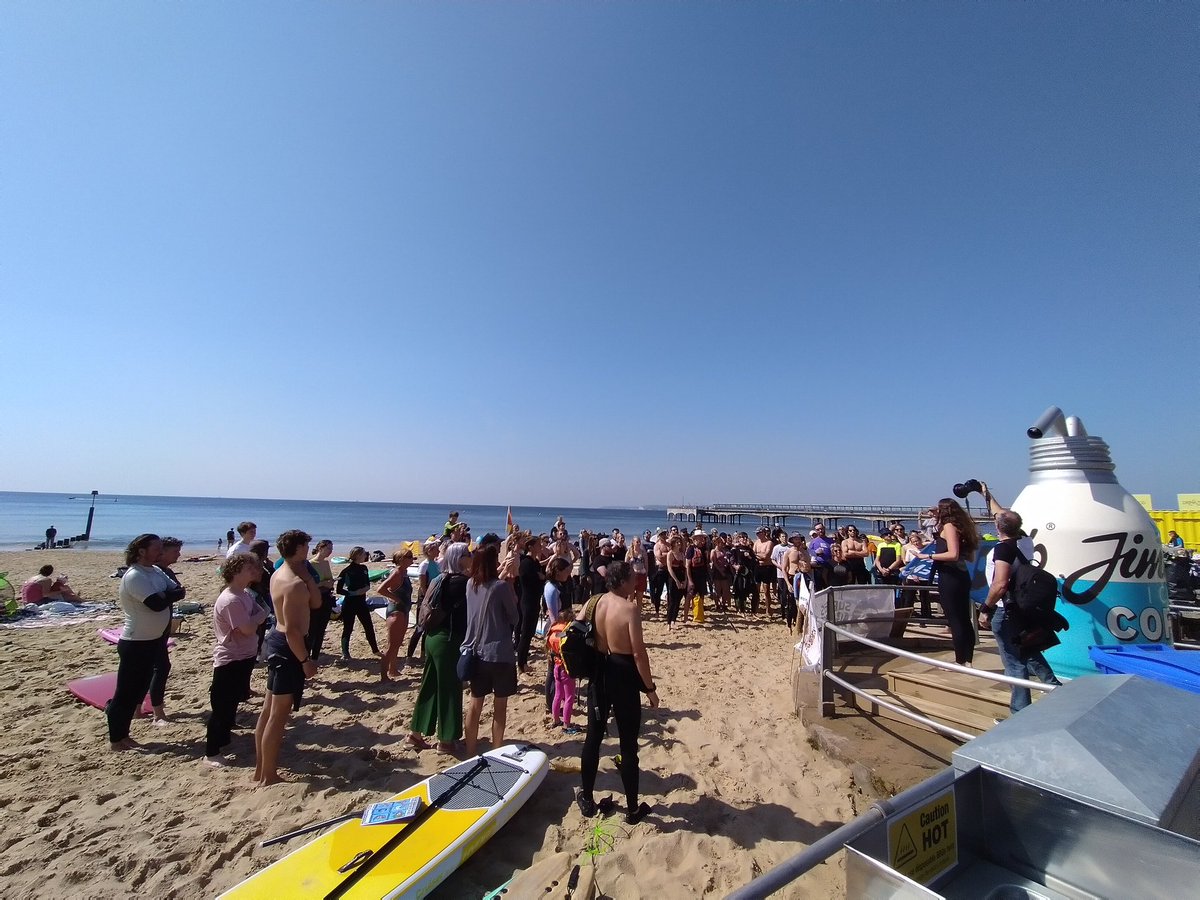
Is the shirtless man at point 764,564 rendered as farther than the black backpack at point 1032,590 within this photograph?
Yes

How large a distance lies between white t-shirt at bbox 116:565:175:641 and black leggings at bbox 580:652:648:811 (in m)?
4.28

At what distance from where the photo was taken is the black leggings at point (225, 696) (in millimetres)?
4492

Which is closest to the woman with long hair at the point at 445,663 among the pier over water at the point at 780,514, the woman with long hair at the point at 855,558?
the woman with long hair at the point at 855,558

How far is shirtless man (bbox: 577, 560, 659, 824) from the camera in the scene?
356cm

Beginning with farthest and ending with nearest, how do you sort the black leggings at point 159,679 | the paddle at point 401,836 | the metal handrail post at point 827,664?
the black leggings at point 159,679 → the metal handrail post at point 827,664 → the paddle at point 401,836

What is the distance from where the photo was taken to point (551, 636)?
5.06 m

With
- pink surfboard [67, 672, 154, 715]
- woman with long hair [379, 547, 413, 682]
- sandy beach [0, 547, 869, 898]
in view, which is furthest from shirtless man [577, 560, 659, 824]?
pink surfboard [67, 672, 154, 715]

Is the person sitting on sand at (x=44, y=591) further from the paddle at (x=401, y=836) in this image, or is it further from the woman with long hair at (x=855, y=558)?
the woman with long hair at (x=855, y=558)

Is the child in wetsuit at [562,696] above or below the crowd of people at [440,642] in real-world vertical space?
below

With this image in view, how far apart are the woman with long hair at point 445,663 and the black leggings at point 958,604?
4.77 metres

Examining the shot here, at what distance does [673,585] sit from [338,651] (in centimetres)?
633

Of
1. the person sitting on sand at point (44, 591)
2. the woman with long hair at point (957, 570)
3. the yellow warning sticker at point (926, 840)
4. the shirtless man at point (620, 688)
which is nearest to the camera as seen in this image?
the yellow warning sticker at point (926, 840)

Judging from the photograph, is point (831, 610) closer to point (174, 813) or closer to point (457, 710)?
point (457, 710)

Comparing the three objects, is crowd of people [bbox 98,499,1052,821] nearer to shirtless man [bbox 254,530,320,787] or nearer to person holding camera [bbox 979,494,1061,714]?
shirtless man [bbox 254,530,320,787]
